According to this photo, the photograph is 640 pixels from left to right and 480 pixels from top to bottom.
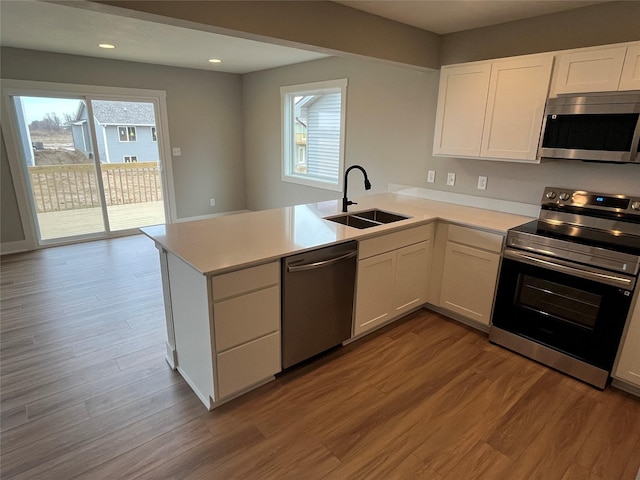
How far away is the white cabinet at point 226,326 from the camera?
1877 millimetres

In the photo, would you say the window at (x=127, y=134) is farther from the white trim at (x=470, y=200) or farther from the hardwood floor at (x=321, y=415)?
the white trim at (x=470, y=200)

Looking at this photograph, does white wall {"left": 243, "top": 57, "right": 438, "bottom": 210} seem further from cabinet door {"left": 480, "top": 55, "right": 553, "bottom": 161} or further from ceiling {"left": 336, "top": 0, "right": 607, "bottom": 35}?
cabinet door {"left": 480, "top": 55, "right": 553, "bottom": 161}

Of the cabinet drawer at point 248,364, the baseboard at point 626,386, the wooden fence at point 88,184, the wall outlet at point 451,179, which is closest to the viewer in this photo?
the cabinet drawer at point 248,364

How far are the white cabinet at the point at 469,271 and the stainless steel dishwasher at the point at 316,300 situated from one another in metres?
0.95

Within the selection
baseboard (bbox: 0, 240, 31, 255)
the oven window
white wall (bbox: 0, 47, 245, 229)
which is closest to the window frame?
white wall (bbox: 0, 47, 245, 229)

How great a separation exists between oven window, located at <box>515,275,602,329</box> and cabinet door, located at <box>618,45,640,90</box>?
1265 mm

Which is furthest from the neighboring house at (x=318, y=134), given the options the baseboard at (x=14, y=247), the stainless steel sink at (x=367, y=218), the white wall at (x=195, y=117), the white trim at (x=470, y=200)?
the baseboard at (x=14, y=247)

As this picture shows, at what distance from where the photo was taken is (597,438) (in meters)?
1.92

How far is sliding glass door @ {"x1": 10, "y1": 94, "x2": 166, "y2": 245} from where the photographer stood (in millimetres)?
4691

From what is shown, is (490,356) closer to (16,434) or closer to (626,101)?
(626,101)

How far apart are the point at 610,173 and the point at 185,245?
287 centimetres

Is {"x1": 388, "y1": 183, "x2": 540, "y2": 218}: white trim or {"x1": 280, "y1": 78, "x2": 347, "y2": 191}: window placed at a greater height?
{"x1": 280, "y1": 78, "x2": 347, "y2": 191}: window

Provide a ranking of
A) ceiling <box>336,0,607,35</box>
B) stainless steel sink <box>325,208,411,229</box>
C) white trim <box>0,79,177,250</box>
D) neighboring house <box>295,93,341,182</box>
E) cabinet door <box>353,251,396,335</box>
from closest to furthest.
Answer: ceiling <box>336,0,607,35</box> → cabinet door <box>353,251,396,335</box> → stainless steel sink <box>325,208,411,229</box> → white trim <box>0,79,177,250</box> → neighboring house <box>295,93,341,182</box>

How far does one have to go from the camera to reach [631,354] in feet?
7.10
